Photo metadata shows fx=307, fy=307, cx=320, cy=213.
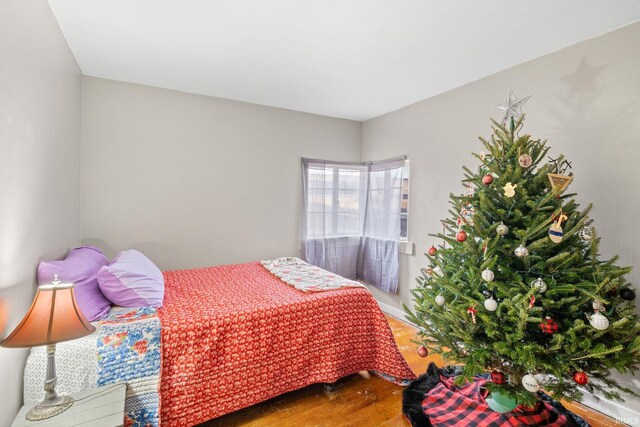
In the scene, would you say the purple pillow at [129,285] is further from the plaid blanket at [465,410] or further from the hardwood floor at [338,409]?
the plaid blanket at [465,410]

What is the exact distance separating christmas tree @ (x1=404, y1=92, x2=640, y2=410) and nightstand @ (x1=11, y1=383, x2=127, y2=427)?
5.24ft

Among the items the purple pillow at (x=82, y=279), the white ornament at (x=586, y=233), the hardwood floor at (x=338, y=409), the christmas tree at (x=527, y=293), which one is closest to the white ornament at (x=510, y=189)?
the christmas tree at (x=527, y=293)

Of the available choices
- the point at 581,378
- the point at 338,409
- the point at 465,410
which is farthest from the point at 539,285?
the point at 338,409

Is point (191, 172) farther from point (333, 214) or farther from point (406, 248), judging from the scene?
point (406, 248)

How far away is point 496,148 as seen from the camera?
1.80 meters

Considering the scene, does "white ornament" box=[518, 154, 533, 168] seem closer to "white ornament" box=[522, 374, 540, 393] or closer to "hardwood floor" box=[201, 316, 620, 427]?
"white ornament" box=[522, 374, 540, 393]

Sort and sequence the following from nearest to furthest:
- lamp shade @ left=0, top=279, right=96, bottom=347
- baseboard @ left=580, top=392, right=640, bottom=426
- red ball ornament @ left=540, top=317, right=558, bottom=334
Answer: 1. lamp shade @ left=0, top=279, right=96, bottom=347
2. red ball ornament @ left=540, top=317, right=558, bottom=334
3. baseboard @ left=580, top=392, right=640, bottom=426

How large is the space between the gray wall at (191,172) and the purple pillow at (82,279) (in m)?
1.04

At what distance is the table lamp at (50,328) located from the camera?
1.21m

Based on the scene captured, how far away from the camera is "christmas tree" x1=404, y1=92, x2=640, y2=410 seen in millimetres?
1481

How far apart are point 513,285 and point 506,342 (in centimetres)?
29

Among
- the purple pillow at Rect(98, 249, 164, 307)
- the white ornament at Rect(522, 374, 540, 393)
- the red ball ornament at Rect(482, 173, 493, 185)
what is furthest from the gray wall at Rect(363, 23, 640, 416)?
the purple pillow at Rect(98, 249, 164, 307)

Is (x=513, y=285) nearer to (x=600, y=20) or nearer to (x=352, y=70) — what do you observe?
(x=600, y=20)

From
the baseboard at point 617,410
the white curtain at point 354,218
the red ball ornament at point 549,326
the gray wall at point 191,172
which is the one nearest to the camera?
the red ball ornament at point 549,326
